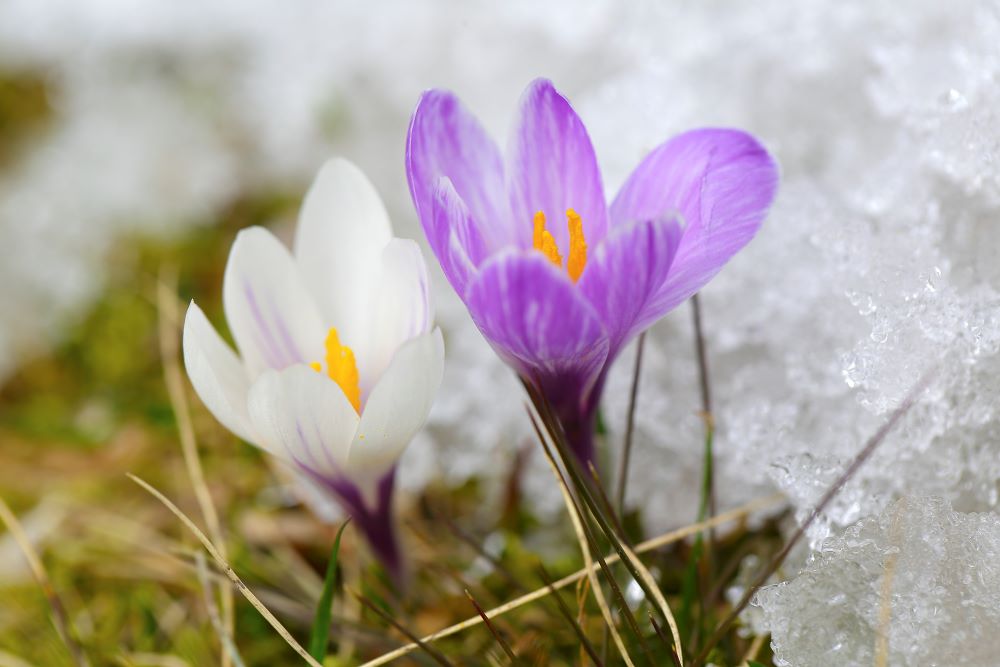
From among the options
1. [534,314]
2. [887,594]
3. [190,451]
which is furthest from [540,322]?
[190,451]

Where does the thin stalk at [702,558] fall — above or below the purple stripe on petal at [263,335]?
below

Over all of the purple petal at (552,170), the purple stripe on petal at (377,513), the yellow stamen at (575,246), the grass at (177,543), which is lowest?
the grass at (177,543)

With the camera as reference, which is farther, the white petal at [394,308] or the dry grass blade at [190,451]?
the dry grass blade at [190,451]

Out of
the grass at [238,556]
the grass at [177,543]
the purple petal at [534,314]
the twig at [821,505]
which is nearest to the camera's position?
the purple petal at [534,314]

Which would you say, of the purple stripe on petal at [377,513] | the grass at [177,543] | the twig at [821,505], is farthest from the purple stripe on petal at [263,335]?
the twig at [821,505]

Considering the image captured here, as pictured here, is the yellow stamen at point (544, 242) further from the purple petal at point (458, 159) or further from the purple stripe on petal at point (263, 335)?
the purple stripe on petal at point (263, 335)

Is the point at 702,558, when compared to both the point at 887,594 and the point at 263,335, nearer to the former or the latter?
Result: the point at 887,594

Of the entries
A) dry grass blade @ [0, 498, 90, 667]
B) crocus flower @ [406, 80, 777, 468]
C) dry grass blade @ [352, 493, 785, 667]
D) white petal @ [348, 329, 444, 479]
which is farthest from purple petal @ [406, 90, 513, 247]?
dry grass blade @ [0, 498, 90, 667]
